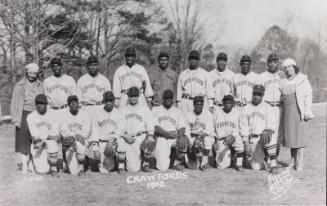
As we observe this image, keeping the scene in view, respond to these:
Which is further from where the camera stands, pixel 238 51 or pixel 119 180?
pixel 238 51

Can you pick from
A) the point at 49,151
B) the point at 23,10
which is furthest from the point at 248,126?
the point at 23,10

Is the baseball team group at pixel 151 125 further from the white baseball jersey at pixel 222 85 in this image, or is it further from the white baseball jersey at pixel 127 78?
the white baseball jersey at pixel 222 85

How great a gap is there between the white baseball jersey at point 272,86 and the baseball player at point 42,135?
3.19m

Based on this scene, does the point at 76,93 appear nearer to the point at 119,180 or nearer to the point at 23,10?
the point at 119,180

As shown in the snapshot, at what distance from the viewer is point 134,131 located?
20.3ft

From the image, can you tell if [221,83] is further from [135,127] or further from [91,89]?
[91,89]

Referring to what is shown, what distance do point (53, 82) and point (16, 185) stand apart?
5.47ft

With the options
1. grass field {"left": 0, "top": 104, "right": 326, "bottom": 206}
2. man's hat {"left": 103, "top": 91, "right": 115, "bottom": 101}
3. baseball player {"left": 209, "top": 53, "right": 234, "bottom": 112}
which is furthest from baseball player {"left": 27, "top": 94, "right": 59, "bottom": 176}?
baseball player {"left": 209, "top": 53, "right": 234, "bottom": 112}

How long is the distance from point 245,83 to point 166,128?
1442mm

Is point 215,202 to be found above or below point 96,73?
below

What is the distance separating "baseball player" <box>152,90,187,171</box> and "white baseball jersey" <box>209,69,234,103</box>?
2.56ft

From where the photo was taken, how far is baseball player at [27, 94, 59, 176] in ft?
19.6

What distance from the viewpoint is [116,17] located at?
22.8 meters

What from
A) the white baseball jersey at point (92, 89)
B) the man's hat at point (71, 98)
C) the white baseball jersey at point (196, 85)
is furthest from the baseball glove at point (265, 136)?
the man's hat at point (71, 98)
